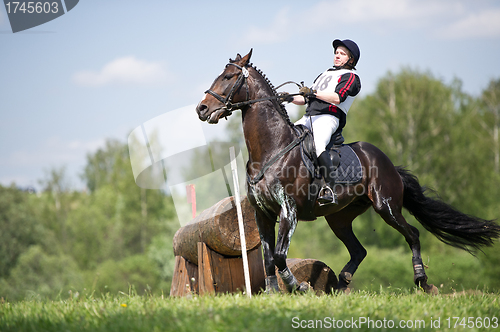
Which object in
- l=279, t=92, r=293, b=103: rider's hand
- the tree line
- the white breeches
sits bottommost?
Answer: the tree line

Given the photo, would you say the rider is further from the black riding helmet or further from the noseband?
the noseband

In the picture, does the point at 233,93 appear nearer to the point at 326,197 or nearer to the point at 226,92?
the point at 226,92

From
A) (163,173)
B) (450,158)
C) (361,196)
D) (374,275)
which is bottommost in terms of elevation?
(374,275)

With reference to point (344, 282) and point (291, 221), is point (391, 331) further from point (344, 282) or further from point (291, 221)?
point (344, 282)

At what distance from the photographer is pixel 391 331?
3496mm

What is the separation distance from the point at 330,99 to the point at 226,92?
4.41 ft

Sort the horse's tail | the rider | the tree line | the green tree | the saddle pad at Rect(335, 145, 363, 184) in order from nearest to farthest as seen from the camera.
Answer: the rider < the saddle pad at Rect(335, 145, 363, 184) < the horse's tail < the tree line < the green tree

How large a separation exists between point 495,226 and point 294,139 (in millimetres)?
3319

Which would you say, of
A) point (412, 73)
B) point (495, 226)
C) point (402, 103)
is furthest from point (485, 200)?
point (495, 226)

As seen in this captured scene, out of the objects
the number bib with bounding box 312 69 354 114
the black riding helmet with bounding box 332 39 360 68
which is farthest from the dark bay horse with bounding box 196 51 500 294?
the black riding helmet with bounding box 332 39 360 68

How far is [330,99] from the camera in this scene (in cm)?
553

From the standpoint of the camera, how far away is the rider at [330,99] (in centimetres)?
546

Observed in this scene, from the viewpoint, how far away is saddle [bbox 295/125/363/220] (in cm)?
541

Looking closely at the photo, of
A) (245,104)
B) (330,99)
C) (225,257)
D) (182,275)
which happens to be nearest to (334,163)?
(330,99)
